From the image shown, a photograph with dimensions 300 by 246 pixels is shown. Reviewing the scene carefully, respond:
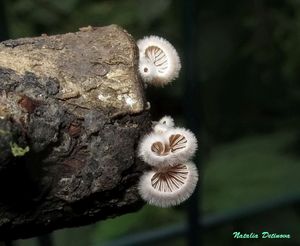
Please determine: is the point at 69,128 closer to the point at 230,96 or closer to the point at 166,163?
the point at 166,163

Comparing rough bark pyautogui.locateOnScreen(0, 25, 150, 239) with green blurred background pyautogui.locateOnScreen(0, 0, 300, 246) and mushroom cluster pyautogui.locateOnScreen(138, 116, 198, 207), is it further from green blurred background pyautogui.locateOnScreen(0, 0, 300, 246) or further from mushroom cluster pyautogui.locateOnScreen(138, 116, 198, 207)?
green blurred background pyautogui.locateOnScreen(0, 0, 300, 246)

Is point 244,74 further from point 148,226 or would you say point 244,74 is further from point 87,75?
point 87,75

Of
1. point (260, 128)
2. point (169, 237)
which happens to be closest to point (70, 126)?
point (169, 237)

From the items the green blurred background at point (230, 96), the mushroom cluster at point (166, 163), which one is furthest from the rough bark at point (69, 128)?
the green blurred background at point (230, 96)

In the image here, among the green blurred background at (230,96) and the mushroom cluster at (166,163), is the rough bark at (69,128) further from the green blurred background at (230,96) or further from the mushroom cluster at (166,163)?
the green blurred background at (230,96)

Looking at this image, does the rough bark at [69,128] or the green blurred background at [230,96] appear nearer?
the rough bark at [69,128]

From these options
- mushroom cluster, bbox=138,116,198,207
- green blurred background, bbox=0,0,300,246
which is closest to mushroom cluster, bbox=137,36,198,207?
mushroom cluster, bbox=138,116,198,207
